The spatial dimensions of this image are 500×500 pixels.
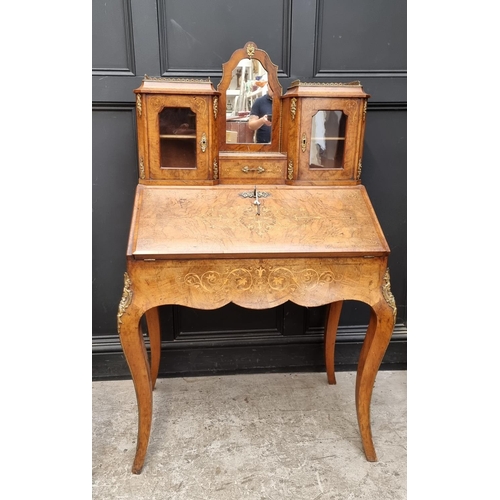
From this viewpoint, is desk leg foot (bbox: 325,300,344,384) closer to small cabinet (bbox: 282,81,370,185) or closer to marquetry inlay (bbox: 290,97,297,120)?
small cabinet (bbox: 282,81,370,185)

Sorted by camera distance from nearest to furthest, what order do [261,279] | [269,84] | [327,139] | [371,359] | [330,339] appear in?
[261,279], [371,359], [327,139], [269,84], [330,339]

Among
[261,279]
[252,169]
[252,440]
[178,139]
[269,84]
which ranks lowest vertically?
[252,440]

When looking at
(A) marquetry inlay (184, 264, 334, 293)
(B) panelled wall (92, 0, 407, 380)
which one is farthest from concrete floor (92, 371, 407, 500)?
(A) marquetry inlay (184, 264, 334, 293)

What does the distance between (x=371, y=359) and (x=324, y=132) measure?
1.01 metres

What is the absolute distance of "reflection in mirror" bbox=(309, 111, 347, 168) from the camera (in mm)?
1729

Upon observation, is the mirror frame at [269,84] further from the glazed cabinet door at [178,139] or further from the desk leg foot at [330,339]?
the desk leg foot at [330,339]

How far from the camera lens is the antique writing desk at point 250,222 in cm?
148

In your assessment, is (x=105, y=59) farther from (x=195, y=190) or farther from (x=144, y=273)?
(x=144, y=273)

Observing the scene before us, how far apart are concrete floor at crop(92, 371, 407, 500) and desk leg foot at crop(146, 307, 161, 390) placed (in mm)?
156

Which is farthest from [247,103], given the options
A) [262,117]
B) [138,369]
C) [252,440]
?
[252,440]

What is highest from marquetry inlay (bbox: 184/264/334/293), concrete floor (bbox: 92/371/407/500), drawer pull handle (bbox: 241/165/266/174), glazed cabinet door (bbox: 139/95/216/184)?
glazed cabinet door (bbox: 139/95/216/184)

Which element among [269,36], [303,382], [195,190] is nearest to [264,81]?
[269,36]

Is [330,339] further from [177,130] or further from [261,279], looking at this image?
[177,130]

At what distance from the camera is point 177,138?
1682 mm
